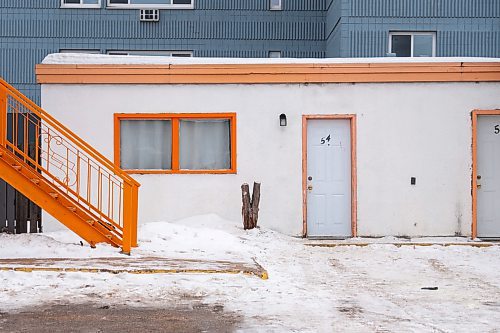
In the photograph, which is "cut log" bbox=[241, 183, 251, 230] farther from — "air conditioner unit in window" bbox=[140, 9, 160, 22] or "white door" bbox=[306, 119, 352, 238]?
"air conditioner unit in window" bbox=[140, 9, 160, 22]

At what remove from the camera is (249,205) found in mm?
14148

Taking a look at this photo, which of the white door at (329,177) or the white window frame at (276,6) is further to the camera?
the white window frame at (276,6)

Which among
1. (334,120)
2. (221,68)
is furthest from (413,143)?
(221,68)


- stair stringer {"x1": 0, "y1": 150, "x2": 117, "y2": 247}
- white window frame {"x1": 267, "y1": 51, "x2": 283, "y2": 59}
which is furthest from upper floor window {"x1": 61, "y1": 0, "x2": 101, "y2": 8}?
stair stringer {"x1": 0, "y1": 150, "x2": 117, "y2": 247}

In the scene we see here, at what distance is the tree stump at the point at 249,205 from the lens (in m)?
14.1

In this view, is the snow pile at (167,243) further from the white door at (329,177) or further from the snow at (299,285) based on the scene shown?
the white door at (329,177)

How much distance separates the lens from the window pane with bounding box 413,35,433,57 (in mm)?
23125

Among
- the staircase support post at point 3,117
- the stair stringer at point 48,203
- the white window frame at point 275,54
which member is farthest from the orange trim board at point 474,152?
the white window frame at point 275,54

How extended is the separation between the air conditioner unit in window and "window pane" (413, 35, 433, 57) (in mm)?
7930

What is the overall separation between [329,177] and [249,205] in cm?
171

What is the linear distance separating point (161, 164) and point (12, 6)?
12401 millimetres

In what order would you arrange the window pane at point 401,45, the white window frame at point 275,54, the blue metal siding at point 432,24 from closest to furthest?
the blue metal siding at point 432,24
the window pane at point 401,45
the white window frame at point 275,54

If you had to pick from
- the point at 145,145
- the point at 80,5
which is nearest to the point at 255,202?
the point at 145,145

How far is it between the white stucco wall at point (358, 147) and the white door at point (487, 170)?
25cm
